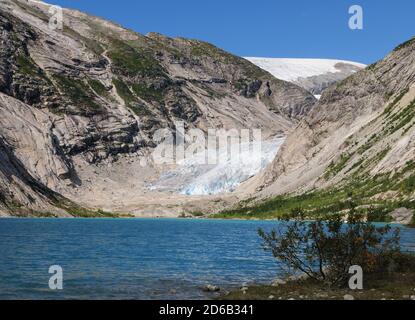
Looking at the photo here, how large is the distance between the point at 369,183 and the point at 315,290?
98042mm

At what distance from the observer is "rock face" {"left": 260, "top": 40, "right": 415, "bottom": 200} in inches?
4916

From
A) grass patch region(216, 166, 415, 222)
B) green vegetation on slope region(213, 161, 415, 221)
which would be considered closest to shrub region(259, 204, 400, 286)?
grass patch region(216, 166, 415, 222)

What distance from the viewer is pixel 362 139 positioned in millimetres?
154500

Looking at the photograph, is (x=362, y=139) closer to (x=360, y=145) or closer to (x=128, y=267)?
(x=360, y=145)

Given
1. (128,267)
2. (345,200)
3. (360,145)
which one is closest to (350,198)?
(345,200)

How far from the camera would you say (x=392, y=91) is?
171500mm

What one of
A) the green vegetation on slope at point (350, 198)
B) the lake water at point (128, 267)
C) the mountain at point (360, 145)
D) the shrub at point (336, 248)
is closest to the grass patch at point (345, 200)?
the green vegetation on slope at point (350, 198)

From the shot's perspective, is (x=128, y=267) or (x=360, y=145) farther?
(x=360, y=145)

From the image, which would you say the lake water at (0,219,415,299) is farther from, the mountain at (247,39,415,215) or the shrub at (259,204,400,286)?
the mountain at (247,39,415,215)

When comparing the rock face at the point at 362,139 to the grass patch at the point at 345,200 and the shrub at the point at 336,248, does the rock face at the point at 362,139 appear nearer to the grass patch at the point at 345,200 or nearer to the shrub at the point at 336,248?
the grass patch at the point at 345,200

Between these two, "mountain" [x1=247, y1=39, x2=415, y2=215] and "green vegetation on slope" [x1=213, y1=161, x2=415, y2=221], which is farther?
"mountain" [x1=247, y1=39, x2=415, y2=215]

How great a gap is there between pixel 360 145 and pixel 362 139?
14.2 feet

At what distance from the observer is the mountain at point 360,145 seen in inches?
4754
